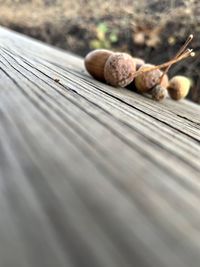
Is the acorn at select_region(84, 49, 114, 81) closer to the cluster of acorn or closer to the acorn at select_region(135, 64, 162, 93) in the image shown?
the cluster of acorn

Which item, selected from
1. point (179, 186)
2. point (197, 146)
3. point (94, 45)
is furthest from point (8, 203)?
point (94, 45)

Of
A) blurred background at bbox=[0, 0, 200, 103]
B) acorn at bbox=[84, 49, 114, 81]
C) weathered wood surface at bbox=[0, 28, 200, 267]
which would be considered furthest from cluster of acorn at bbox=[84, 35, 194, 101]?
blurred background at bbox=[0, 0, 200, 103]

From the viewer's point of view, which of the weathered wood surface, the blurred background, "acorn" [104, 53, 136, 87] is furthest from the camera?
the blurred background

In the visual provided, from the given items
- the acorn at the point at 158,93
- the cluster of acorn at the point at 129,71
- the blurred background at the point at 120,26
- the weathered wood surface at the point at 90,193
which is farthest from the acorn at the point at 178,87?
the blurred background at the point at 120,26

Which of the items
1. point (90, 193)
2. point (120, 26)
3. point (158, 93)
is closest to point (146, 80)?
point (158, 93)

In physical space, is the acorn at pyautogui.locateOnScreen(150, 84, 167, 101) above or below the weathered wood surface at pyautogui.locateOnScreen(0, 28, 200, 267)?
below

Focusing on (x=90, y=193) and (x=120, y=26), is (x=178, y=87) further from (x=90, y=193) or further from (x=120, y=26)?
(x=120, y=26)

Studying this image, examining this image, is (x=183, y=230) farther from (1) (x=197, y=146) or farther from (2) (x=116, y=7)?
(2) (x=116, y=7)

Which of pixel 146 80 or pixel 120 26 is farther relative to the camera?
pixel 120 26
